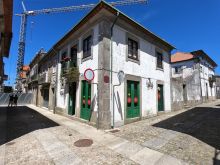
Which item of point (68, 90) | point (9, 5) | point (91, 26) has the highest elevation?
point (91, 26)

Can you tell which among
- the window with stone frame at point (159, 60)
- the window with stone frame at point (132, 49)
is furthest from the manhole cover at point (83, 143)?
the window with stone frame at point (159, 60)

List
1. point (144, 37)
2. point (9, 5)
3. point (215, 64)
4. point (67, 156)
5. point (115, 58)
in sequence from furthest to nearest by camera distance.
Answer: point (215, 64), point (144, 37), point (115, 58), point (9, 5), point (67, 156)

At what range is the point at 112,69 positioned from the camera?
7586 millimetres

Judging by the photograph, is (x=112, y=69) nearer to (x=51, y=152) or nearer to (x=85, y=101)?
(x=85, y=101)

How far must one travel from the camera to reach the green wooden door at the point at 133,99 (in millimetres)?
8395

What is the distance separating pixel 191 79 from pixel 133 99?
13251mm

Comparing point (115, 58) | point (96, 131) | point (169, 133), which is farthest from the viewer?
point (115, 58)

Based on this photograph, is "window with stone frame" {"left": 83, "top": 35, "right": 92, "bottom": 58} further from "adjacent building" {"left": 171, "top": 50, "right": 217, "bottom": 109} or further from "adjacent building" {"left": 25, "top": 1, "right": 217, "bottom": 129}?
"adjacent building" {"left": 171, "top": 50, "right": 217, "bottom": 109}

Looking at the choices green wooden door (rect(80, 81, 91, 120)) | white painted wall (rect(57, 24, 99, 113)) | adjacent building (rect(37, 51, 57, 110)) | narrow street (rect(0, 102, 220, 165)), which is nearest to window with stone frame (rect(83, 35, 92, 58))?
white painted wall (rect(57, 24, 99, 113))

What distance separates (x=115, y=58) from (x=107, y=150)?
495 centimetres

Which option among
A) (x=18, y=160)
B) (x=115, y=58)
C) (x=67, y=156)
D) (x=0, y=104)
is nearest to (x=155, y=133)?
(x=67, y=156)

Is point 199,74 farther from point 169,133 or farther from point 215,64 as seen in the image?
point 169,133

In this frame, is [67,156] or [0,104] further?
[0,104]

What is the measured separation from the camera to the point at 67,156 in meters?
3.96
